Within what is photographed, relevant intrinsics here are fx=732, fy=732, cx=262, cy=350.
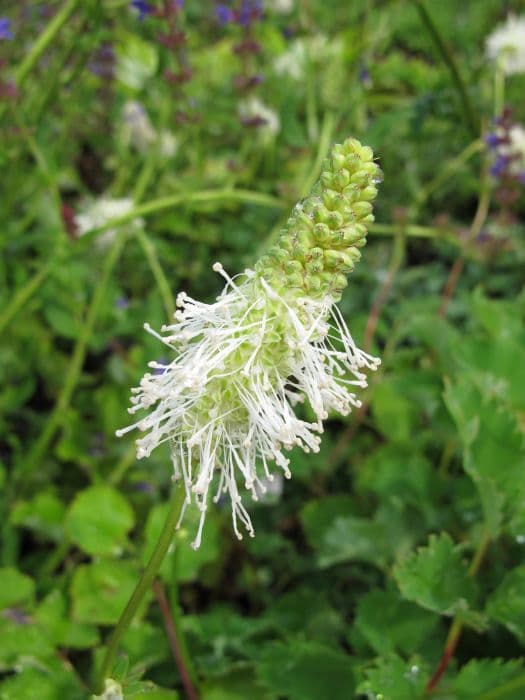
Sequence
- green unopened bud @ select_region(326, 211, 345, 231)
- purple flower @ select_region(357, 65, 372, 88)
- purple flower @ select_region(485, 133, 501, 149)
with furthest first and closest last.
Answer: purple flower @ select_region(357, 65, 372, 88)
purple flower @ select_region(485, 133, 501, 149)
green unopened bud @ select_region(326, 211, 345, 231)

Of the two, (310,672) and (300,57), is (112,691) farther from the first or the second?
(300,57)

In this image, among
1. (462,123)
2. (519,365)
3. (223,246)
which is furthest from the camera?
(223,246)

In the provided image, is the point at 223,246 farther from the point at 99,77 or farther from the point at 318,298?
the point at 318,298

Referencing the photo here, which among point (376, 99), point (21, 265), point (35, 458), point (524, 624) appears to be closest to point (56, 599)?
point (35, 458)

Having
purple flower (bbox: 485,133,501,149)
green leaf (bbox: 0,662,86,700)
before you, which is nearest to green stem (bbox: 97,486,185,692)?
green leaf (bbox: 0,662,86,700)

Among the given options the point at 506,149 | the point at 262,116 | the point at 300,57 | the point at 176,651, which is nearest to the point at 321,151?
the point at 262,116

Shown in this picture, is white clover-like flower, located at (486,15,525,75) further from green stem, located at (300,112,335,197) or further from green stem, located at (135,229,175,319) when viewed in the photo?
green stem, located at (135,229,175,319)

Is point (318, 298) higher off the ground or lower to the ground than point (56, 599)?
higher

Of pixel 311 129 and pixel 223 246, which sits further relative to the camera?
pixel 223 246
